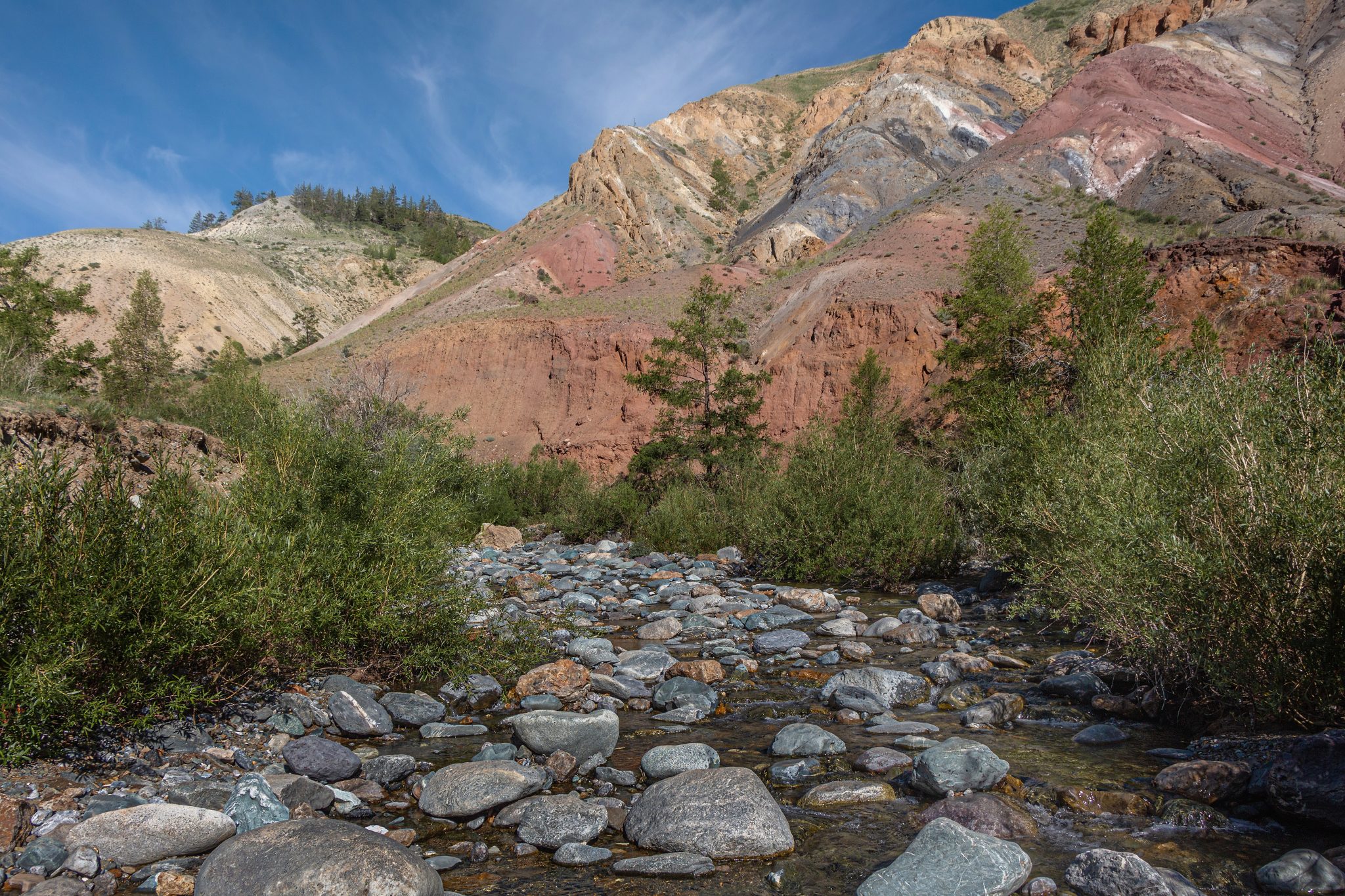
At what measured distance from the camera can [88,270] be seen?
57.7 metres

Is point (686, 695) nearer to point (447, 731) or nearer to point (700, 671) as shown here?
point (700, 671)

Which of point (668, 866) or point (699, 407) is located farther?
point (699, 407)

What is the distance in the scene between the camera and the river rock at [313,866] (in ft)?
9.65

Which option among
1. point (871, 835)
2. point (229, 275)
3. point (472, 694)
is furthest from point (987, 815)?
point (229, 275)

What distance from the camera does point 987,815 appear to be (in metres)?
3.83

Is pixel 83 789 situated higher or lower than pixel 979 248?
lower

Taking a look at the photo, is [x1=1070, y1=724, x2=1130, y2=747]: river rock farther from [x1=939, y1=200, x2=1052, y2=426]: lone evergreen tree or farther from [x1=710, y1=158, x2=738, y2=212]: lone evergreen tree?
[x1=710, y1=158, x2=738, y2=212]: lone evergreen tree

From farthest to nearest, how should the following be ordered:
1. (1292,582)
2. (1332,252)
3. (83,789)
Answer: (1332,252)
(1292,582)
(83,789)

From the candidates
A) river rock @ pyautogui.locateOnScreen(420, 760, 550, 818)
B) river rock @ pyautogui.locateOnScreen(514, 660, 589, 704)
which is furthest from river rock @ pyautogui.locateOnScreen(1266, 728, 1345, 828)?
river rock @ pyautogui.locateOnScreen(514, 660, 589, 704)

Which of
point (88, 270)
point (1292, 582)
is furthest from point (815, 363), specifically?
point (88, 270)

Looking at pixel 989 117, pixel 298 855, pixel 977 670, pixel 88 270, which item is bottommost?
pixel 977 670

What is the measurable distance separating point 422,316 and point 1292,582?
49.0 meters

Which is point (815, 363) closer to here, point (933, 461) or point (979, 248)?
point (979, 248)

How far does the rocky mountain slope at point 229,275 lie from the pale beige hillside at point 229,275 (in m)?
0.10
